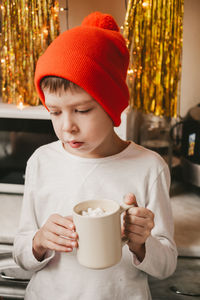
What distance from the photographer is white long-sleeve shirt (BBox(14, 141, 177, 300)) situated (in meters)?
0.77

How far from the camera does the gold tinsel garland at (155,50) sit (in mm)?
1137

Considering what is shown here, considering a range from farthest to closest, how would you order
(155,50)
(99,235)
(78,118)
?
(155,50) → (78,118) → (99,235)

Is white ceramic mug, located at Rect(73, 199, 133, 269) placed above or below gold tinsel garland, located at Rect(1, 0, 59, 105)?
below

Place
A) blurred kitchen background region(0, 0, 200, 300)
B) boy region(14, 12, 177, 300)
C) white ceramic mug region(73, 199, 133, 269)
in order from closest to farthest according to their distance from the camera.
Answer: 1. white ceramic mug region(73, 199, 133, 269)
2. boy region(14, 12, 177, 300)
3. blurred kitchen background region(0, 0, 200, 300)

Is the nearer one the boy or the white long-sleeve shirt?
the boy

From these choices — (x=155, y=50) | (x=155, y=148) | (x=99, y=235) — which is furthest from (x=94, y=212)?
(x=155, y=148)

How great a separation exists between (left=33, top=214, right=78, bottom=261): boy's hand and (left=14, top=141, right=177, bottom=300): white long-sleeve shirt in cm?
8

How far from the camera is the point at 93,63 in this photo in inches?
25.6

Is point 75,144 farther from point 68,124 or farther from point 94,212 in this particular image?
point 94,212

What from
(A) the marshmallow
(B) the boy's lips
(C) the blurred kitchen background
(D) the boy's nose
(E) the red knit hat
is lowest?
(C) the blurred kitchen background

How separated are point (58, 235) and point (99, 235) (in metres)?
0.15

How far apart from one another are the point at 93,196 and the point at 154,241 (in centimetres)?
17

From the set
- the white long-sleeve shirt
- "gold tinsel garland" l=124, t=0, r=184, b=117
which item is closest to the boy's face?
the white long-sleeve shirt

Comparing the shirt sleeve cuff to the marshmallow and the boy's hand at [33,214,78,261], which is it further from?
the marshmallow
